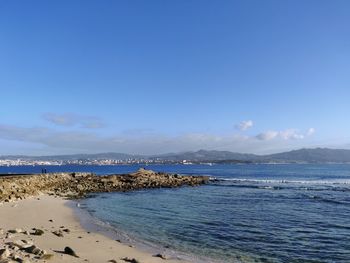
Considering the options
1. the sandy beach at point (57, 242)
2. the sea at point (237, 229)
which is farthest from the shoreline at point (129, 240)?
the sandy beach at point (57, 242)

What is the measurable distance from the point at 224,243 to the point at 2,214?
14655mm

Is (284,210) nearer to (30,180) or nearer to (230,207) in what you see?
(230,207)

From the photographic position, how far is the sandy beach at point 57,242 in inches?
565

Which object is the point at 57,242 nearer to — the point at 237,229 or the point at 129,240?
the point at 129,240

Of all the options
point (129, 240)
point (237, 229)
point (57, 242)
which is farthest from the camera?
point (237, 229)

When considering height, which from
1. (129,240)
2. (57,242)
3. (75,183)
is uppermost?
(75,183)

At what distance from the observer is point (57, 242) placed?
694 inches

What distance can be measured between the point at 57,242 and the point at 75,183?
43909 mm

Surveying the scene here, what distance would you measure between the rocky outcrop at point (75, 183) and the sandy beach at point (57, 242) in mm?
10855

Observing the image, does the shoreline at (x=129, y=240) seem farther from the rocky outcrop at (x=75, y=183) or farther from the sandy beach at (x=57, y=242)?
the rocky outcrop at (x=75, y=183)

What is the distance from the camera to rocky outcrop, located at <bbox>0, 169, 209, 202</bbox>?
1678 inches

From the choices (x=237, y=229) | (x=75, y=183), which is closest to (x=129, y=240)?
(x=237, y=229)

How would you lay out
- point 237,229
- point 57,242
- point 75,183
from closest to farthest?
point 57,242 → point 237,229 → point 75,183

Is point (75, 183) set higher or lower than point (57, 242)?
higher
